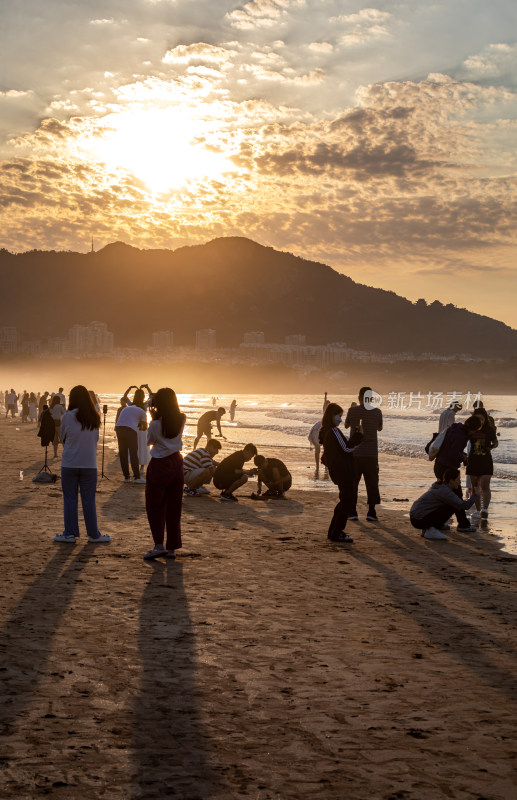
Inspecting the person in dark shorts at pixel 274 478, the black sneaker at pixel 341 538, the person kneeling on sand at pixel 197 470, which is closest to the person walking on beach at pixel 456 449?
the black sneaker at pixel 341 538

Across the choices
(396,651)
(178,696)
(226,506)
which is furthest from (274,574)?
(226,506)

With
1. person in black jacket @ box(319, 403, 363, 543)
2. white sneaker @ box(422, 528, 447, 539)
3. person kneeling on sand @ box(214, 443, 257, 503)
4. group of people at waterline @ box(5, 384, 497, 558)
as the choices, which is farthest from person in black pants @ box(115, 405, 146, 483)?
white sneaker @ box(422, 528, 447, 539)

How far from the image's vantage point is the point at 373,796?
312 cm

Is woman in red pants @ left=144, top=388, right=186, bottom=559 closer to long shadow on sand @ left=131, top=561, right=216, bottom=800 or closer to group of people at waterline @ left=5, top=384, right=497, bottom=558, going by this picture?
group of people at waterline @ left=5, top=384, right=497, bottom=558

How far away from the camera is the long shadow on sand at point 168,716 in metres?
3.20

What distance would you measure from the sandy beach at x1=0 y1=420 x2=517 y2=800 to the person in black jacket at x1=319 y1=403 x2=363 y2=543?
0.62 meters

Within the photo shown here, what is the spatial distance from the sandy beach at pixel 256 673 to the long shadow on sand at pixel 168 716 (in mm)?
12

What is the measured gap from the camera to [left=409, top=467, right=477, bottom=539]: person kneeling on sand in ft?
31.7

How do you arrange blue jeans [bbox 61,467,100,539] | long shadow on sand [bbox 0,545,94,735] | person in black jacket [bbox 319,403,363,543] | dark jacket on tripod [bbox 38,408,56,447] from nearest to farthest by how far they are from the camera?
long shadow on sand [bbox 0,545,94,735] → blue jeans [bbox 61,467,100,539] → person in black jacket [bbox 319,403,363,543] → dark jacket on tripod [bbox 38,408,56,447]

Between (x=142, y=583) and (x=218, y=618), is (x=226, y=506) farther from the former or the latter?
(x=218, y=618)

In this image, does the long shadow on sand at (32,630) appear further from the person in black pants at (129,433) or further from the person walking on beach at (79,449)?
the person in black pants at (129,433)

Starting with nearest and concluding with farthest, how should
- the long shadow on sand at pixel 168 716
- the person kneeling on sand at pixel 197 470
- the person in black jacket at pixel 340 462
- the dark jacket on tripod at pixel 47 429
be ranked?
the long shadow on sand at pixel 168 716, the person in black jacket at pixel 340 462, the person kneeling on sand at pixel 197 470, the dark jacket on tripod at pixel 47 429

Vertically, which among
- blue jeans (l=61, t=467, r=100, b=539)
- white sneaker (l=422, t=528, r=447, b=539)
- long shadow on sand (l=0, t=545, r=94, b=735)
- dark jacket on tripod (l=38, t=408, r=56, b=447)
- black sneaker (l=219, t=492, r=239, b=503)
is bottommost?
black sneaker (l=219, t=492, r=239, b=503)

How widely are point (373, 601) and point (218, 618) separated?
1.51m
